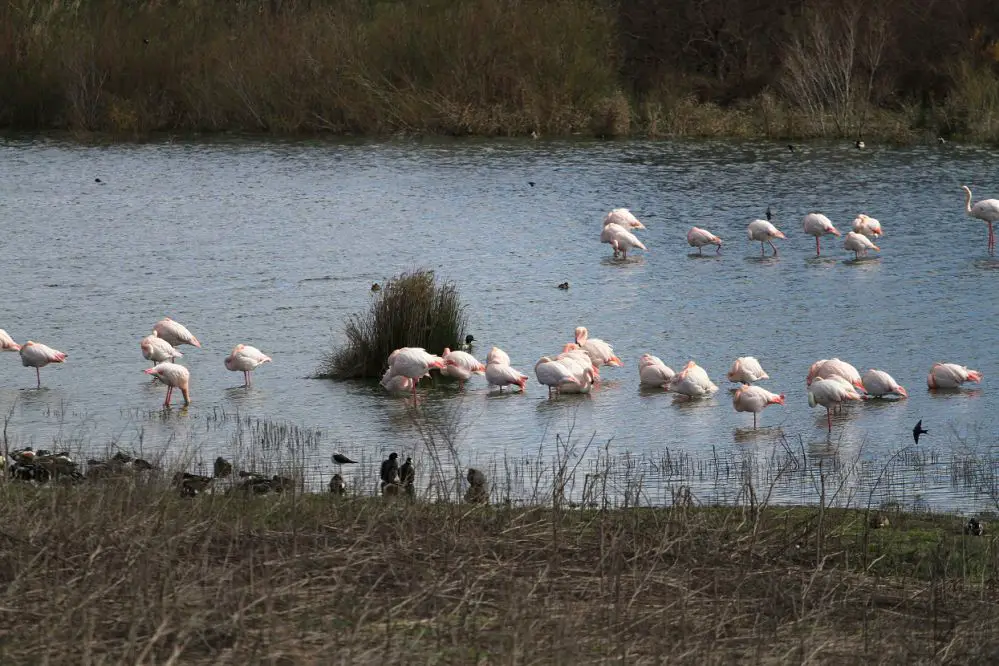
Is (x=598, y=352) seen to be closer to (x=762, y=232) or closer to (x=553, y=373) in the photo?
(x=553, y=373)

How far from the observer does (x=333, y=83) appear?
116 ft

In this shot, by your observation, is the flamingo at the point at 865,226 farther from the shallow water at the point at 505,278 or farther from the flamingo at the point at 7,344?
the flamingo at the point at 7,344

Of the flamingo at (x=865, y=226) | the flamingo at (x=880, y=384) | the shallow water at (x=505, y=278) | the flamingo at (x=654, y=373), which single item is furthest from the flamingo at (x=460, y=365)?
the flamingo at (x=865, y=226)

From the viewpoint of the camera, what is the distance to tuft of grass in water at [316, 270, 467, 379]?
Result: 13562 millimetres

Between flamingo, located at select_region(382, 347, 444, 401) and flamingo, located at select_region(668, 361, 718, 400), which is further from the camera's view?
flamingo, located at select_region(382, 347, 444, 401)

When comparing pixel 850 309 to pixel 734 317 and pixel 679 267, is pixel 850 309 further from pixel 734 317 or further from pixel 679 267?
pixel 679 267

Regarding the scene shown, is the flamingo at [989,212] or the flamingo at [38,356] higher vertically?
the flamingo at [989,212]

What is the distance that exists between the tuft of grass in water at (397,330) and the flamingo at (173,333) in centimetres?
125

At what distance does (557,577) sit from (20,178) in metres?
24.0

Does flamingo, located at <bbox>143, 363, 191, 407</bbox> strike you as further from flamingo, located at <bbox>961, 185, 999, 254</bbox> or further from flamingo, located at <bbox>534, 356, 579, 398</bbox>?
flamingo, located at <bbox>961, 185, 999, 254</bbox>

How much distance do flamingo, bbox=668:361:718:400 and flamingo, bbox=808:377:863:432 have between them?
3.04ft

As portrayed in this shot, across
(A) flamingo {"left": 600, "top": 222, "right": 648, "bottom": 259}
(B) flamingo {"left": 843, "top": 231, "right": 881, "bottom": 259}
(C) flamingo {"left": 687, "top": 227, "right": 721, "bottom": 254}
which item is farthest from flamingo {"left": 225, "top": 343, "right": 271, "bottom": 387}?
(B) flamingo {"left": 843, "top": 231, "right": 881, "bottom": 259}

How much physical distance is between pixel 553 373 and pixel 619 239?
7.70 metres

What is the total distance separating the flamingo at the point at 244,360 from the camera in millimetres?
12953
